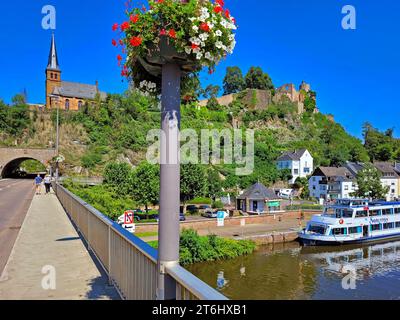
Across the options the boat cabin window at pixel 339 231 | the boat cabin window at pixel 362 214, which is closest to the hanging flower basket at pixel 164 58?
the boat cabin window at pixel 339 231

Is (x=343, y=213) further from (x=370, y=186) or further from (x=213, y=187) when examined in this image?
(x=370, y=186)

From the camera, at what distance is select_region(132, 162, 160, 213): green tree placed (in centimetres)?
3762

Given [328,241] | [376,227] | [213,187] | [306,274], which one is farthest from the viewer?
[213,187]

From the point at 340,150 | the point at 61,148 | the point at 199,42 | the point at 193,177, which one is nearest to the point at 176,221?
the point at 199,42

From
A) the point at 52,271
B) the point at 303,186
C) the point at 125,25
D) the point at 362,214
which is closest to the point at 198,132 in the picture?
the point at 303,186

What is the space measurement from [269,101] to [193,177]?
60721 millimetres

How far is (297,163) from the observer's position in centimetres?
7169

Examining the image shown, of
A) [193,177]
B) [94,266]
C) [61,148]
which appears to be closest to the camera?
[94,266]

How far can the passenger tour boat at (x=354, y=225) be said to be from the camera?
37719 millimetres

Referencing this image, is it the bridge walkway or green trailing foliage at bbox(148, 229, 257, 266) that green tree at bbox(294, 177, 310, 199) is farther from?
the bridge walkway

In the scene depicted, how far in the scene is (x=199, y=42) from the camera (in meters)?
3.26

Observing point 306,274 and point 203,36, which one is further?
point 306,274

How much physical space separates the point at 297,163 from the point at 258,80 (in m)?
40.3
